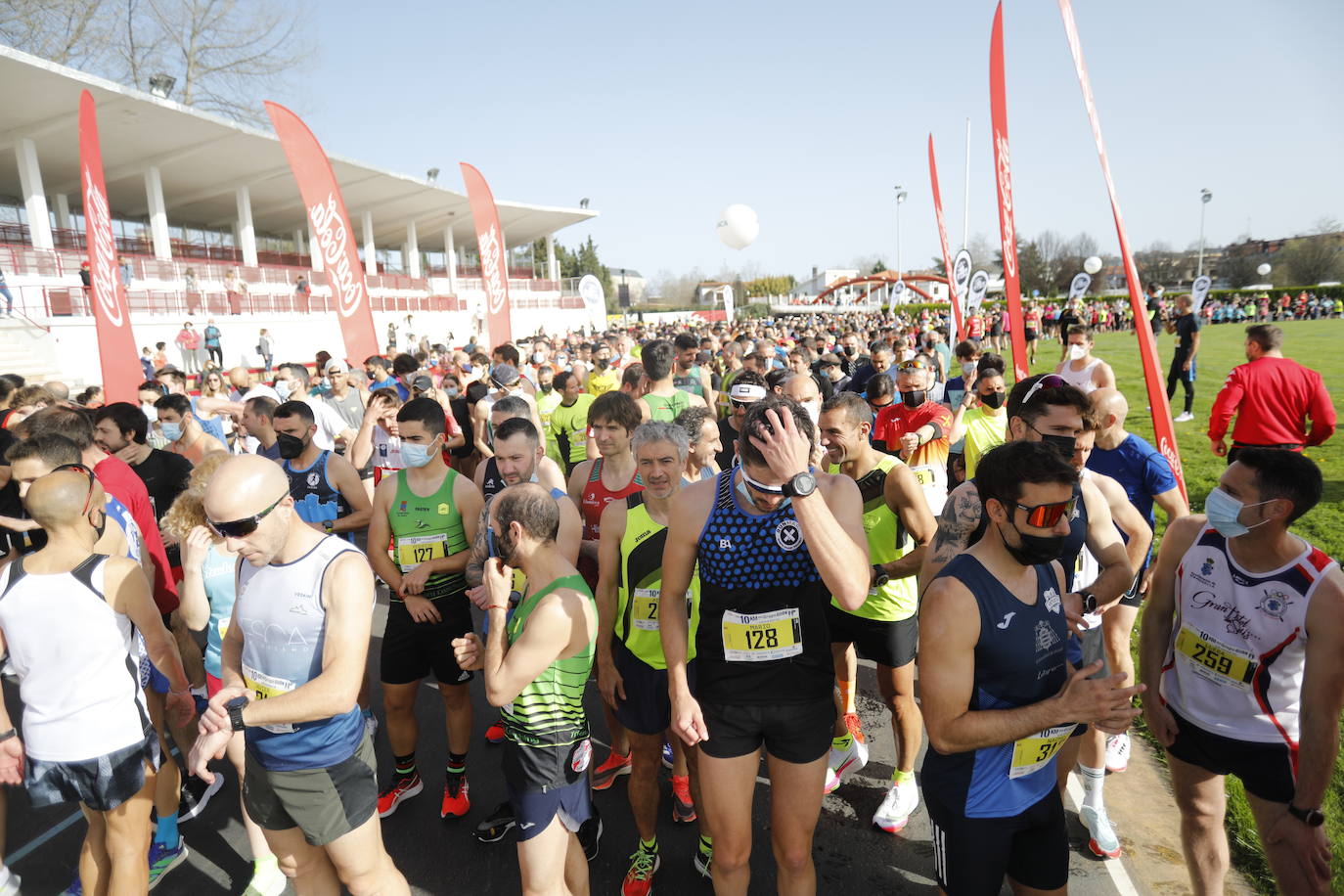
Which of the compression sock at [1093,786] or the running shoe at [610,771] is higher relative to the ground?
the compression sock at [1093,786]

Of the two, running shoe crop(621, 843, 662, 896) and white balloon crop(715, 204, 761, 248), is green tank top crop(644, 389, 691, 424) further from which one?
white balloon crop(715, 204, 761, 248)

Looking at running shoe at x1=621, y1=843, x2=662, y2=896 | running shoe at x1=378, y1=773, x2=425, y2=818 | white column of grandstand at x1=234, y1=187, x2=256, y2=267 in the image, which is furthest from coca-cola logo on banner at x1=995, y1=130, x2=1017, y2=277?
white column of grandstand at x1=234, y1=187, x2=256, y2=267

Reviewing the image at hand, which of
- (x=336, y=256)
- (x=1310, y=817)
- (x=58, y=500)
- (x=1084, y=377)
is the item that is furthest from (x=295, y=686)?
(x=336, y=256)

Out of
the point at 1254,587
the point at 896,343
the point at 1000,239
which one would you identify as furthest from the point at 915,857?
the point at 896,343

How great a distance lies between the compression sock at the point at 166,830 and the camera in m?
3.44

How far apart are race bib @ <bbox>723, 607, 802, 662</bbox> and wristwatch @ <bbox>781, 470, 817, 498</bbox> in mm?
578

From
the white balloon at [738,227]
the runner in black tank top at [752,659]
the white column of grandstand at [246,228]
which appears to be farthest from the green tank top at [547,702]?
the white column of grandstand at [246,228]

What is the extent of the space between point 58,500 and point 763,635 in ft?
8.96

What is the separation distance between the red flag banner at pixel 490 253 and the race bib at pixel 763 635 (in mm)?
11171

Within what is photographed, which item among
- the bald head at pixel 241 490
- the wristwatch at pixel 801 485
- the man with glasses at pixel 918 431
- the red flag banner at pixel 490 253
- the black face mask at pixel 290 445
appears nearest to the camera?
the wristwatch at pixel 801 485

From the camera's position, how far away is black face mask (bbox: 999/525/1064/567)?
209 centimetres

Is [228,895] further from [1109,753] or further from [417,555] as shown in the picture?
[1109,753]

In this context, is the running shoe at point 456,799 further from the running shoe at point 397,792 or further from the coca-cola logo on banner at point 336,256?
the coca-cola logo on banner at point 336,256

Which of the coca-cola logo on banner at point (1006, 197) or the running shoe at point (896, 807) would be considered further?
the coca-cola logo on banner at point (1006, 197)
